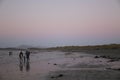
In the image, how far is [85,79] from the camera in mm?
18078

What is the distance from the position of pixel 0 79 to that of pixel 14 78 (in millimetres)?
1220

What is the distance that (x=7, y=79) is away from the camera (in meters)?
20.3

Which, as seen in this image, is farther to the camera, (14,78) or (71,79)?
(14,78)

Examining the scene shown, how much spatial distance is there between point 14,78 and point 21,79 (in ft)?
3.33

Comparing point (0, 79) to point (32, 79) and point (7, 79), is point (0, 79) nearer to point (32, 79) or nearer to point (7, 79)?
point (7, 79)

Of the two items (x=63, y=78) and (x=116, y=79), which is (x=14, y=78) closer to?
(x=63, y=78)

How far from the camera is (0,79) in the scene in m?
20.3

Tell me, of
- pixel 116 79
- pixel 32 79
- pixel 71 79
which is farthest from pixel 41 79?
pixel 116 79

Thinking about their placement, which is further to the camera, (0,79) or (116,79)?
(0,79)

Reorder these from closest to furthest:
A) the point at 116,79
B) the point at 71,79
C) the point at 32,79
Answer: the point at 116,79 < the point at 71,79 < the point at 32,79

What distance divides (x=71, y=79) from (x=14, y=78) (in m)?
5.49

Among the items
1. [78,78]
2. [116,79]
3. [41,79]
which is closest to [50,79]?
[41,79]

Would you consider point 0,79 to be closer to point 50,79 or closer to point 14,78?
point 14,78

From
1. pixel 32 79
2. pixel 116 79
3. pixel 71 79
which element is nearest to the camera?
pixel 116 79
